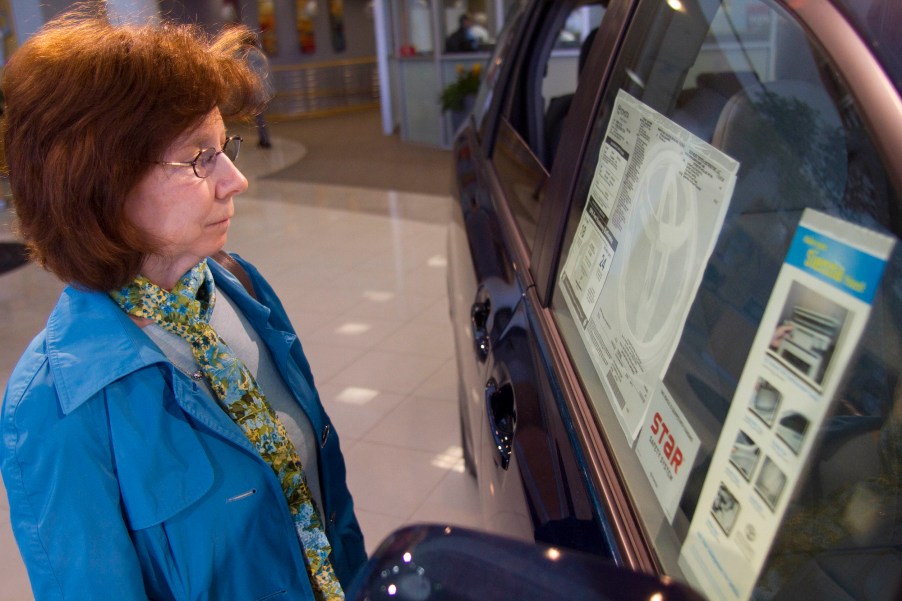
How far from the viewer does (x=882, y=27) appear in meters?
0.61

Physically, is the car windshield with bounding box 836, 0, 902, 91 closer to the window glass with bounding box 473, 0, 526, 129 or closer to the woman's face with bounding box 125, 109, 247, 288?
the woman's face with bounding box 125, 109, 247, 288

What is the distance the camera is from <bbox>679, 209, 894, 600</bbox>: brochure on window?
59 cm

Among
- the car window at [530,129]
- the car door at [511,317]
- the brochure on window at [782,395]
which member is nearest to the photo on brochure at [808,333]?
the brochure on window at [782,395]

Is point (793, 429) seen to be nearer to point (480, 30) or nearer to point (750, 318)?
point (750, 318)

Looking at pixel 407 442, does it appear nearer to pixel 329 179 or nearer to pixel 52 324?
pixel 52 324

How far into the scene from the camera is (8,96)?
1234 millimetres

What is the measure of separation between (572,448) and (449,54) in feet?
30.0

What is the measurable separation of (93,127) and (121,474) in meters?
0.47

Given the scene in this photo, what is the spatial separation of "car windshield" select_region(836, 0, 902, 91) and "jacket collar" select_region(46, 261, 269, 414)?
94 centimetres

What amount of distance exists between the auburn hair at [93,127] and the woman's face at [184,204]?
22mm

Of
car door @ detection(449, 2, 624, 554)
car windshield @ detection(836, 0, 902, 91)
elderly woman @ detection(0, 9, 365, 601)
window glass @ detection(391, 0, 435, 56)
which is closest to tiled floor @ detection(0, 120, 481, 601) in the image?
car door @ detection(449, 2, 624, 554)

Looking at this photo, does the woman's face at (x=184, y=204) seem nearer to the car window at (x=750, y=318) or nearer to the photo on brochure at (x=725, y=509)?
the car window at (x=750, y=318)

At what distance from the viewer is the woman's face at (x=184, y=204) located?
1.26 metres

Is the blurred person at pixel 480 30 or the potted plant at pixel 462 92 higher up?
the blurred person at pixel 480 30
